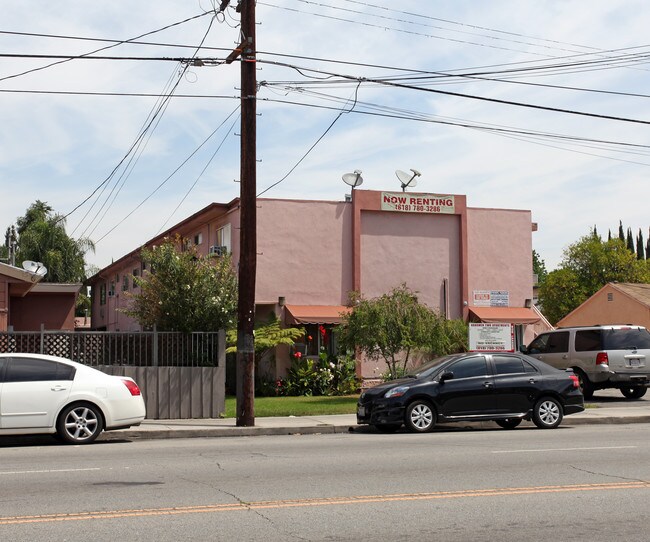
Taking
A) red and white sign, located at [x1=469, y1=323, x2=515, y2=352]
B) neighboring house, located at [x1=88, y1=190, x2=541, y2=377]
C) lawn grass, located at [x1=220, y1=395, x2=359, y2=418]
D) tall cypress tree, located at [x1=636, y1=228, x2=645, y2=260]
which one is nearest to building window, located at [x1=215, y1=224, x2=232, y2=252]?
neighboring house, located at [x1=88, y1=190, x2=541, y2=377]

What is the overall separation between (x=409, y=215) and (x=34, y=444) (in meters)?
17.6

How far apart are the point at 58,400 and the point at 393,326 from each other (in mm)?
10955

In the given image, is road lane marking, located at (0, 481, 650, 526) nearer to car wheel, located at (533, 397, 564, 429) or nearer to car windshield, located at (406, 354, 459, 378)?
car windshield, located at (406, 354, 459, 378)

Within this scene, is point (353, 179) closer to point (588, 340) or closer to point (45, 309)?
point (588, 340)

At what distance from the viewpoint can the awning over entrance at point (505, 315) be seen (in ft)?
95.9

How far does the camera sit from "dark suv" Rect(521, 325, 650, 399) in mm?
22578

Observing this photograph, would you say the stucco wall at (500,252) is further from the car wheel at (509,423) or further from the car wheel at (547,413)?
the car wheel at (547,413)

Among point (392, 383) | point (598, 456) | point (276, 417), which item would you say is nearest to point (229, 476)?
point (598, 456)

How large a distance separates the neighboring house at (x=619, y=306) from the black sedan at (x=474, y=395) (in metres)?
27.7

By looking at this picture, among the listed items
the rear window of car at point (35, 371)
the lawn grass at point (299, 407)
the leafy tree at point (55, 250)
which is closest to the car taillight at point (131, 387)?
the rear window of car at point (35, 371)

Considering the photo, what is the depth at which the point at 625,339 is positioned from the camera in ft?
75.0

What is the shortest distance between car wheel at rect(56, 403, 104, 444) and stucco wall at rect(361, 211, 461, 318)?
1539 cm

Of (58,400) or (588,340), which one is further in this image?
(588,340)

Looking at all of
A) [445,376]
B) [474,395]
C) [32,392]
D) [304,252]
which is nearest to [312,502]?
[32,392]
